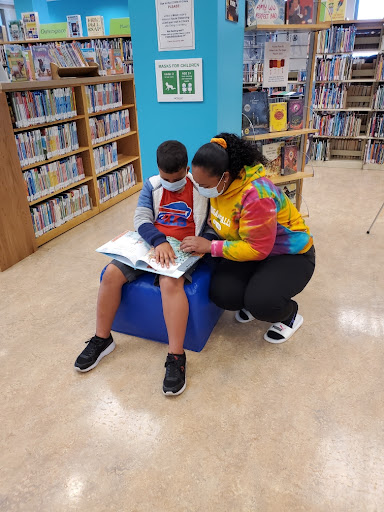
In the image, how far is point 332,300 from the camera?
2332 millimetres

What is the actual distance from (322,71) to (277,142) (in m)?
2.77

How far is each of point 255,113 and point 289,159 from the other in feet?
1.78

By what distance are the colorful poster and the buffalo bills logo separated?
116 cm

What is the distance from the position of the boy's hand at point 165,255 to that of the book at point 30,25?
753 cm

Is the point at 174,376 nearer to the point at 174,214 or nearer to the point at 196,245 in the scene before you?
the point at 196,245

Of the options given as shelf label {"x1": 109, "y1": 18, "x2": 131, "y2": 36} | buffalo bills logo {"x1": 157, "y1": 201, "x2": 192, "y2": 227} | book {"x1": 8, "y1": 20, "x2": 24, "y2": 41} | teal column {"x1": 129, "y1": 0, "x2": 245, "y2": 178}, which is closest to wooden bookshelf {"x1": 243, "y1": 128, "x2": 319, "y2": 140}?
teal column {"x1": 129, "y1": 0, "x2": 245, "y2": 178}

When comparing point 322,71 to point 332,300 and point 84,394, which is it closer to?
point 332,300

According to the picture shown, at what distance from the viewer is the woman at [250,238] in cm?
162

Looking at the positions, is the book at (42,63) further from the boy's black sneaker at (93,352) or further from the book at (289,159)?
the boy's black sneaker at (93,352)

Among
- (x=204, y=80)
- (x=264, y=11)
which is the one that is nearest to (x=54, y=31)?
(x=264, y=11)

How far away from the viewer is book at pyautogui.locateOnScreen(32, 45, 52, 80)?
320cm

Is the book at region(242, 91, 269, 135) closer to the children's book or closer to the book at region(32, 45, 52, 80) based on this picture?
the book at region(32, 45, 52, 80)

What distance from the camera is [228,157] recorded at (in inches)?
63.1

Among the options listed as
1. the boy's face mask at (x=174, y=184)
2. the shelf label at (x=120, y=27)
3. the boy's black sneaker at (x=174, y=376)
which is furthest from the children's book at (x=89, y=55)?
the boy's black sneaker at (x=174, y=376)
